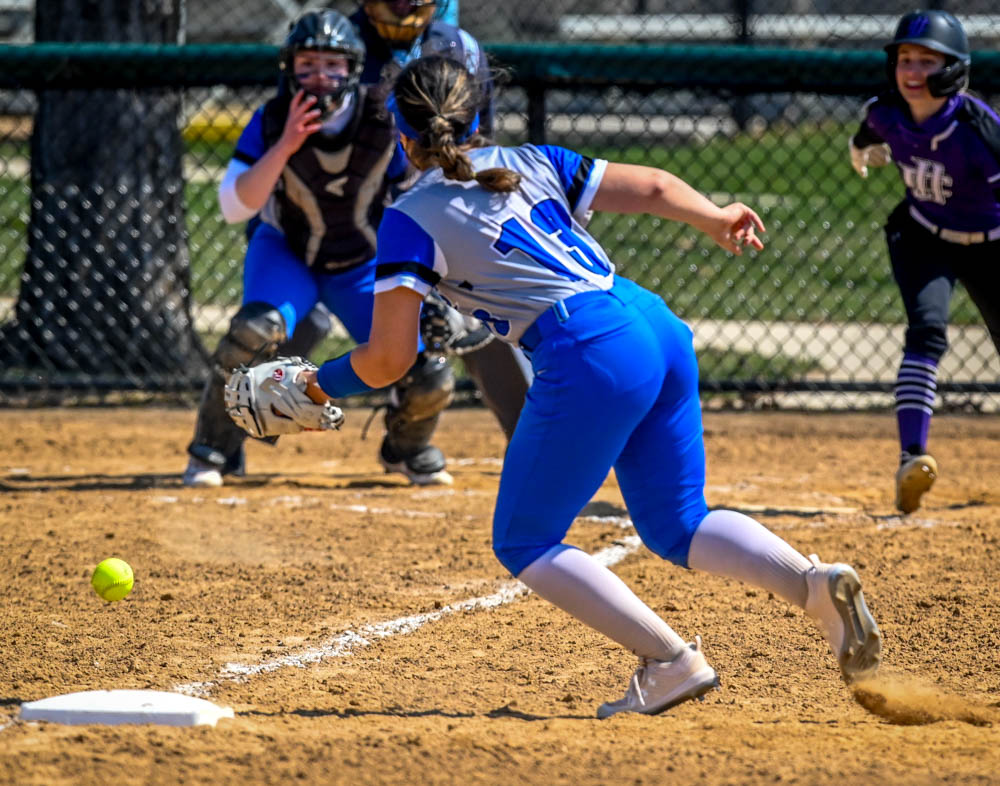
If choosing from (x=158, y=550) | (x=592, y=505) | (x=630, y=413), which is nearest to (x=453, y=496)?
(x=592, y=505)

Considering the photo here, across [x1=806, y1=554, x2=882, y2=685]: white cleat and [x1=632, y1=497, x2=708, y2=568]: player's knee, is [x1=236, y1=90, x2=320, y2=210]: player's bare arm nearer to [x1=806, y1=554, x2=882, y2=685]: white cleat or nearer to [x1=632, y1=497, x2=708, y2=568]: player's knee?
[x1=632, y1=497, x2=708, y2=568]: player's knee

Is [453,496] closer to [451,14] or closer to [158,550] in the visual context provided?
[158,550]

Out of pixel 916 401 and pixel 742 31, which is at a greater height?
pixel 742 31

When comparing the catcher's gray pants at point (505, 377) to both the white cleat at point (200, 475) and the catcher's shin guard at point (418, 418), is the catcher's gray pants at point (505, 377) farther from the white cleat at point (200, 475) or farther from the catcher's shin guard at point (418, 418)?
the white cleat at point (200, 475)

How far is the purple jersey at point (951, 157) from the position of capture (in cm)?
535

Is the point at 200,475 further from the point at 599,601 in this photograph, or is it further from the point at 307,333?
the point at 599,601

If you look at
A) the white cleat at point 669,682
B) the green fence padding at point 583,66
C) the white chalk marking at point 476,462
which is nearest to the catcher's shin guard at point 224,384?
the white chalk marking at point 476,462

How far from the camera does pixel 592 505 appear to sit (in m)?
5.70

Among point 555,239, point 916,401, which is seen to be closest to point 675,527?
point 555,239

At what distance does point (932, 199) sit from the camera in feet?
18.0

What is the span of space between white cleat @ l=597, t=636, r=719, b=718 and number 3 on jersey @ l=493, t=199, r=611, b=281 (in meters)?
0.92

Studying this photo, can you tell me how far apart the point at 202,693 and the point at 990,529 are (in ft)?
10.6

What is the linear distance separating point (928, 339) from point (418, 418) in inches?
86.6

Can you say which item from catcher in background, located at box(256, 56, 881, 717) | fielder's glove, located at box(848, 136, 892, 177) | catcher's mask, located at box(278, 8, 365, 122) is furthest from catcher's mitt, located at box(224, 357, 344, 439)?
fielder's glove, located at box(848, 136, 892, 177)
